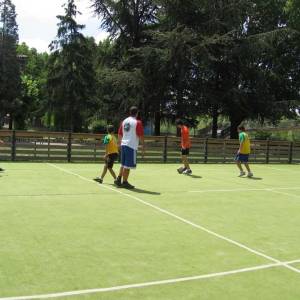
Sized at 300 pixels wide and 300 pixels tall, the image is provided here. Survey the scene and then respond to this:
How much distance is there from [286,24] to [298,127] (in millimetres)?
12643

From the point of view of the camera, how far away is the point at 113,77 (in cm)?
3372

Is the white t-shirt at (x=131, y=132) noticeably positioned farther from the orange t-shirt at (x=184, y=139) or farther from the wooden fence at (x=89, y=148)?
the wooden fence at (x=89, y=148)

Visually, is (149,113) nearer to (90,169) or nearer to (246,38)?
(246,38)

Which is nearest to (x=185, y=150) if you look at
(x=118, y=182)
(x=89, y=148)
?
(x=118, y=182)

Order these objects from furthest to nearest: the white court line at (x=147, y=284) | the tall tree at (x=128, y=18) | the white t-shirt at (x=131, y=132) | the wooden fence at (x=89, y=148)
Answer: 1. the tall tree at (x=128, y=18)
2. the wooden fence at (x=89, y=148)
3. the white t-shirt at (x=131, y=132)
4. the white court line at (x=147, y=284)

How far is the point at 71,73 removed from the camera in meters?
47.7

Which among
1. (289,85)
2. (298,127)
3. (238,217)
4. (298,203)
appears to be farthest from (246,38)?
(238,217)

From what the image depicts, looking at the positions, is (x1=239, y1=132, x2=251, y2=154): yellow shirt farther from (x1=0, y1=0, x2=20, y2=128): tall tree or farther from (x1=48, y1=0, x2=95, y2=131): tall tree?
(x1=0, y1=0, x2=20, y2=128): tall tree

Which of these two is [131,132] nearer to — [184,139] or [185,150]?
[185,150]

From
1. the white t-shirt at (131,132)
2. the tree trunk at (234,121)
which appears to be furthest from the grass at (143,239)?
the tree trunk at (234,121)

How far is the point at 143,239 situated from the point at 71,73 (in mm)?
42113

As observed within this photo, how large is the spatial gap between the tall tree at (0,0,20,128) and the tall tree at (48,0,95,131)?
828 centimetres

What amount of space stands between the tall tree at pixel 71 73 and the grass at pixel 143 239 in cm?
3582

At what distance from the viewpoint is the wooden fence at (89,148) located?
1969 cm
